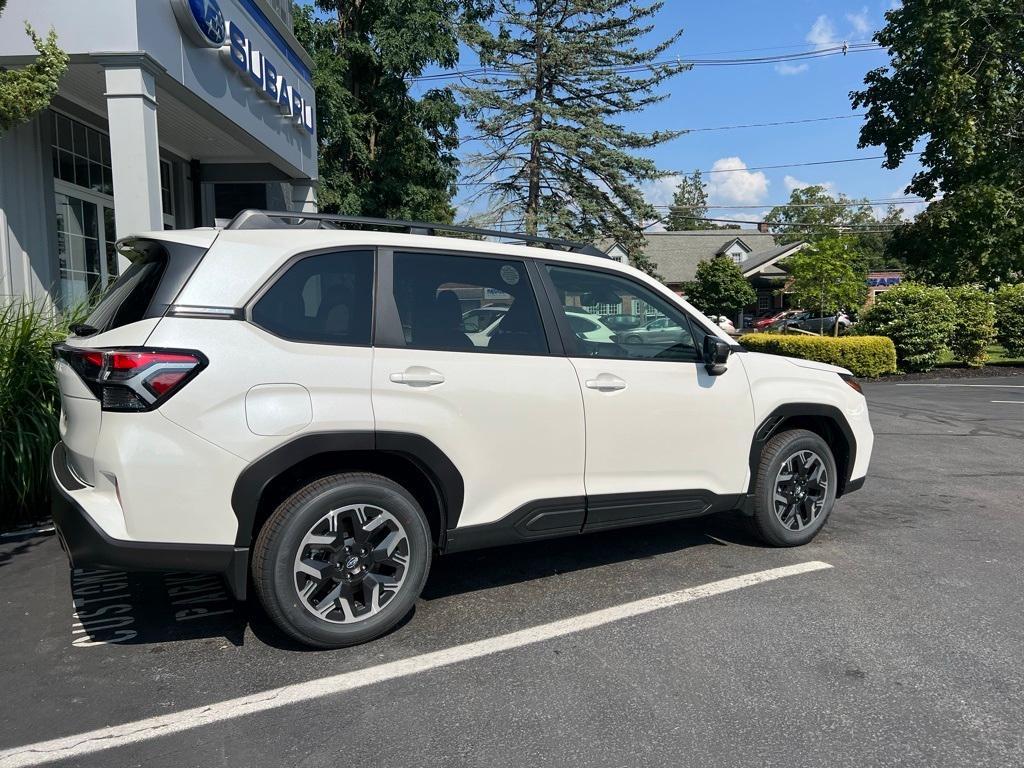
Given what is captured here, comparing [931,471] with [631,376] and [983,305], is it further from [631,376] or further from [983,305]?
[983,305]

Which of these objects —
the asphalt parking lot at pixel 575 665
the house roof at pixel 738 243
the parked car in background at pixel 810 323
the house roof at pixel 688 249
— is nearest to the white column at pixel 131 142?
the asphalt parking lot at pixel 575 665

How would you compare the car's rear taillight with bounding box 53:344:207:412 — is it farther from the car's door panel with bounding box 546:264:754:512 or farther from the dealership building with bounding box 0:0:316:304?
the dealership building with bounding box 0:0:316:304

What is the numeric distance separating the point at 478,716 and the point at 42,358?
14.8 feet

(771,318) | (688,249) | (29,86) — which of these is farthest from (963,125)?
(688,249)

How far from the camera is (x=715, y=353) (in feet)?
14.3

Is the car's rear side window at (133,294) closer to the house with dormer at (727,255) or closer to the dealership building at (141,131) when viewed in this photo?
the dealership building at (141,131)

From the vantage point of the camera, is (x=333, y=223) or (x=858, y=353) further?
(x=858, y=353)

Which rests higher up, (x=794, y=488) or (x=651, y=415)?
(x=651, y=415)

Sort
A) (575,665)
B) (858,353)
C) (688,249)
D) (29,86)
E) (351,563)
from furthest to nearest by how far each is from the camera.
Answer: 1. (688,249)
2. (858,353)
3. (29,86)
4. (351,563)
5. (575,665)

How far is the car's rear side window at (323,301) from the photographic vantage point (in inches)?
131

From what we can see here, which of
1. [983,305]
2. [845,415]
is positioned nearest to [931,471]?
[845,415]

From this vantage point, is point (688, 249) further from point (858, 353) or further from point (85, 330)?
point (85, 330)

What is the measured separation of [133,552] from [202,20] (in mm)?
6803

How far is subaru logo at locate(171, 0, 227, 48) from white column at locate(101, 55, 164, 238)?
0.94 metres
